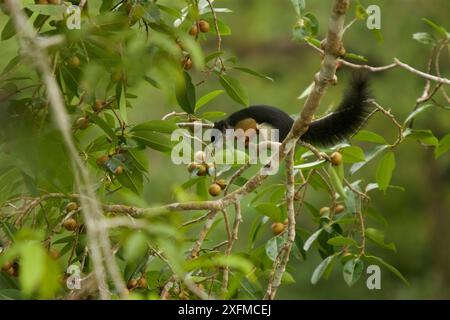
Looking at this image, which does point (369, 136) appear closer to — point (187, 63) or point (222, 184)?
point (222, 184)

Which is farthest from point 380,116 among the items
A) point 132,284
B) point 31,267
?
point 31,267

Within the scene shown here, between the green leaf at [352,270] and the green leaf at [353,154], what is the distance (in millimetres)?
234

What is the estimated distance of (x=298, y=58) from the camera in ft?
23.0

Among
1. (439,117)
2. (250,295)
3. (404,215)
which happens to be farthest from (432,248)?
(250,295)

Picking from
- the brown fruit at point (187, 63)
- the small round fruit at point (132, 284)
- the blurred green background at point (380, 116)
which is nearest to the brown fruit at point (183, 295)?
the small round fruit at point (132, 284)

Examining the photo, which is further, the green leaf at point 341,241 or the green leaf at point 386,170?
the green leaf at point 386,170

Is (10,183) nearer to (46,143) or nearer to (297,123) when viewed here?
(46,143)

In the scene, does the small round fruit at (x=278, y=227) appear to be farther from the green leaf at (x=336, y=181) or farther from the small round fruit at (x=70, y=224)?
the small round fruit at (x=70, y=224)

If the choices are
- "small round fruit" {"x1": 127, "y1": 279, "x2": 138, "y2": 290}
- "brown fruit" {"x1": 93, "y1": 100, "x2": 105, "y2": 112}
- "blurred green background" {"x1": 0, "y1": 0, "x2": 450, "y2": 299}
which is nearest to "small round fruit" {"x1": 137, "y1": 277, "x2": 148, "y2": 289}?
"small round fruit" {"x1": 127, "y1": 279, "x2": 138, "y2": 290}

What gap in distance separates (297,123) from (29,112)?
1.65 ft

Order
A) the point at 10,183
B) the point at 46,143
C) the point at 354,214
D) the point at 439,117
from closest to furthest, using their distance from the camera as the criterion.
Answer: the point at 46,143
the point at 10,183
the point at 354,214
the point at 439,117

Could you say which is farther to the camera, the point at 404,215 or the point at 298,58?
the point at 298,58

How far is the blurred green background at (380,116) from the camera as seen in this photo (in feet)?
18.7

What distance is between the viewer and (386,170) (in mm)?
1938
